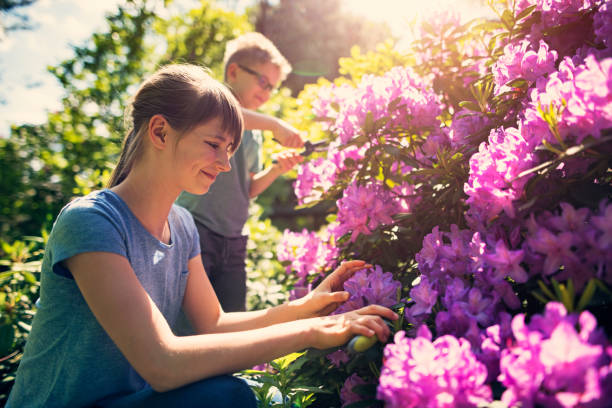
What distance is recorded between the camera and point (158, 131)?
1.56 meters

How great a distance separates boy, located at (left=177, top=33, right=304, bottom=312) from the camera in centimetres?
253

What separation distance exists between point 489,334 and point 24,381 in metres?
1.42

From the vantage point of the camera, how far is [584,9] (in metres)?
1.31

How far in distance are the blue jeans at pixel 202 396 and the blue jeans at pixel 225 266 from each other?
1.52 metres

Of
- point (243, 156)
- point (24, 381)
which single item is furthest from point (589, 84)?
point (243, 156)

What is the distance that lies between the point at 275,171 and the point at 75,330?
1.66 m

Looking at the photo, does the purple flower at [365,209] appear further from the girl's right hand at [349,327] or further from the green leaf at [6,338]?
the green leaf at [6,338]

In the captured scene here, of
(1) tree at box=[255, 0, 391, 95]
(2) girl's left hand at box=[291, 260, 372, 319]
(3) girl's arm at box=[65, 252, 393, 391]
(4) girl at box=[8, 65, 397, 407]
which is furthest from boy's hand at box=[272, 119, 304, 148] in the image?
(1) tree at box=[255, 0, 391, 95]

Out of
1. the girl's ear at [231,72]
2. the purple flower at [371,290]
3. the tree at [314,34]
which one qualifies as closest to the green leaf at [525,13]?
the purple flower at [371,290]

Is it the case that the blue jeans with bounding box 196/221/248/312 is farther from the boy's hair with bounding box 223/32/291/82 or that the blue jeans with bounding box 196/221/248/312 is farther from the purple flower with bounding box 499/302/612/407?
the purple flower with bounding box 499/302/612/407

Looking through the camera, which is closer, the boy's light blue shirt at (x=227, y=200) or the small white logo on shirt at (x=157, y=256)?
the small white logo on shirt at (x=157, y=256)

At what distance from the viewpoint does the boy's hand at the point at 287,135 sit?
244cm

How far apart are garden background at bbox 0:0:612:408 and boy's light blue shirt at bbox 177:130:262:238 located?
51 centimetres

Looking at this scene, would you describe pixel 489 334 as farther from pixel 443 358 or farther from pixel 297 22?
pixel 297 22
